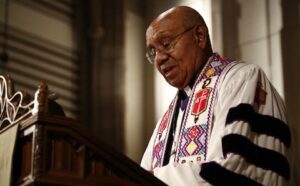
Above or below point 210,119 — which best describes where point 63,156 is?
below

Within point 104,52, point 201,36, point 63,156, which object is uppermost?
point 104,52

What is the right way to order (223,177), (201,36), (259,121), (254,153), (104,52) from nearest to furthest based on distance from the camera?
(223,177) < (254,153) < (259,121) < (201,36) < (104,52)

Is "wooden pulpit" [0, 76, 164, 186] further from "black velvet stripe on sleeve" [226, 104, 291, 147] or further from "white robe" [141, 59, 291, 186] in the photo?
"black velvet stripe on sleeve" [226, 104, 291, 147]

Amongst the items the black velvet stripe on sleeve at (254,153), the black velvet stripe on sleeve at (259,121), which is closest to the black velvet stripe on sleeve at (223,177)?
the black velvet stripe on sleeve at (254,153)

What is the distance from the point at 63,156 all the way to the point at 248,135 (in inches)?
46.2

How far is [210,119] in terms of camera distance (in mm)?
4328

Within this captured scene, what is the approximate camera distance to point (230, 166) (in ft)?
12.4

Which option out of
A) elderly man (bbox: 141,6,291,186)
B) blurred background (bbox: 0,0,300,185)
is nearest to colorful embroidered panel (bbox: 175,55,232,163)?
elderly man (bbox: 141,6,291,186)

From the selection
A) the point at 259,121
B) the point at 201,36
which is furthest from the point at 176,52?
the point at 259,121

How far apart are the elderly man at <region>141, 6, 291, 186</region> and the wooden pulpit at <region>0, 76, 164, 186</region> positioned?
0.54 metres

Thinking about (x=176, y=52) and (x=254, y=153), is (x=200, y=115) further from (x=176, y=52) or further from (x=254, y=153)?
(x=254, y=153)

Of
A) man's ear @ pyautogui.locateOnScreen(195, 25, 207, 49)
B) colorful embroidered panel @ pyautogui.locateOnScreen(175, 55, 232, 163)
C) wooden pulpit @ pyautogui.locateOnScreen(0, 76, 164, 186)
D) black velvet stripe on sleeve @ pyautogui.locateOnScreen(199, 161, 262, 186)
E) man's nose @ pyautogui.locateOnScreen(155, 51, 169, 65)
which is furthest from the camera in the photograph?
man's ear @ pyautogui.locateOnScreen(195, 25, 207, 49)

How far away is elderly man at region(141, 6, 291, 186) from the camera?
385 cm

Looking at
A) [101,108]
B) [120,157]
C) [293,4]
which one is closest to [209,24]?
[293,4]
